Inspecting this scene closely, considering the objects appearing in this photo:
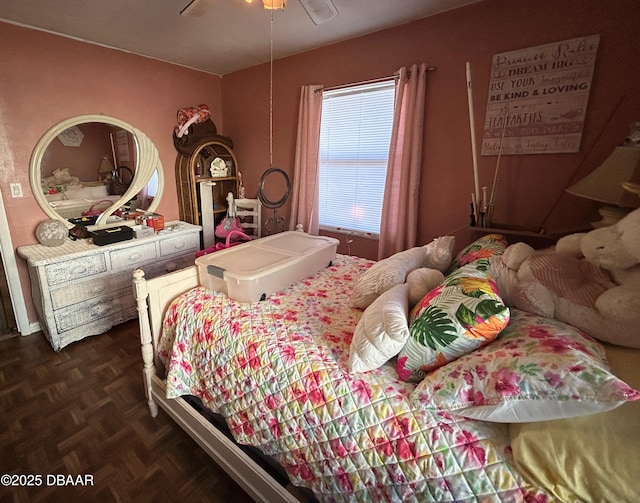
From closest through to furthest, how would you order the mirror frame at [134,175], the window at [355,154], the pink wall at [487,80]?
1. the pink wall at [487,80]
2. the mirror frame at [134,175]
3. the window at [355,154]

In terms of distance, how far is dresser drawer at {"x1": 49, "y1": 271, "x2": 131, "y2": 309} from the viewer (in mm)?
2217

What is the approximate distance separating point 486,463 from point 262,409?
0.78 metres

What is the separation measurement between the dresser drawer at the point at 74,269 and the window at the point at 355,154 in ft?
6.31

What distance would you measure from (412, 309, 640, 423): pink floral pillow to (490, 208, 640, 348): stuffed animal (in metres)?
0.07

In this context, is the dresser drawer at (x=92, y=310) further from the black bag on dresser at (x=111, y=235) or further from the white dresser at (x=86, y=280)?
the black bag on dresser at (x=111, y=235)

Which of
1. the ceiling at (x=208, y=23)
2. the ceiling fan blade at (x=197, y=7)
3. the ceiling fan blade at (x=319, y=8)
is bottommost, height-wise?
the ceiling fan blade at (x=197, y=7)

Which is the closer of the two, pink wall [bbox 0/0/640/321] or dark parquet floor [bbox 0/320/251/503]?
dark parquet floor [bbox 0/320/251/503]

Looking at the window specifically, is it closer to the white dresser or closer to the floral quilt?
the floral quilt

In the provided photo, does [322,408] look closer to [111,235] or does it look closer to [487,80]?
[487,80]

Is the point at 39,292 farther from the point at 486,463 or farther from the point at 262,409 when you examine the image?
the point at 486,463

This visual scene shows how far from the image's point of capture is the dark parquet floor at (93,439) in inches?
53.2

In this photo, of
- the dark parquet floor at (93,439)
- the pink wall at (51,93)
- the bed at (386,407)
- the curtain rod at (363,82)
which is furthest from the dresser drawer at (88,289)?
the curtain rod at (363,82)

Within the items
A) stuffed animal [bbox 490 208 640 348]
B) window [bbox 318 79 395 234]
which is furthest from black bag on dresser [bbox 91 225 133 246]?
stuffed animal [bbox 490 208 640 348]

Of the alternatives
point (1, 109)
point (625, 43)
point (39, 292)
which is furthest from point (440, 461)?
point (1, 109)
